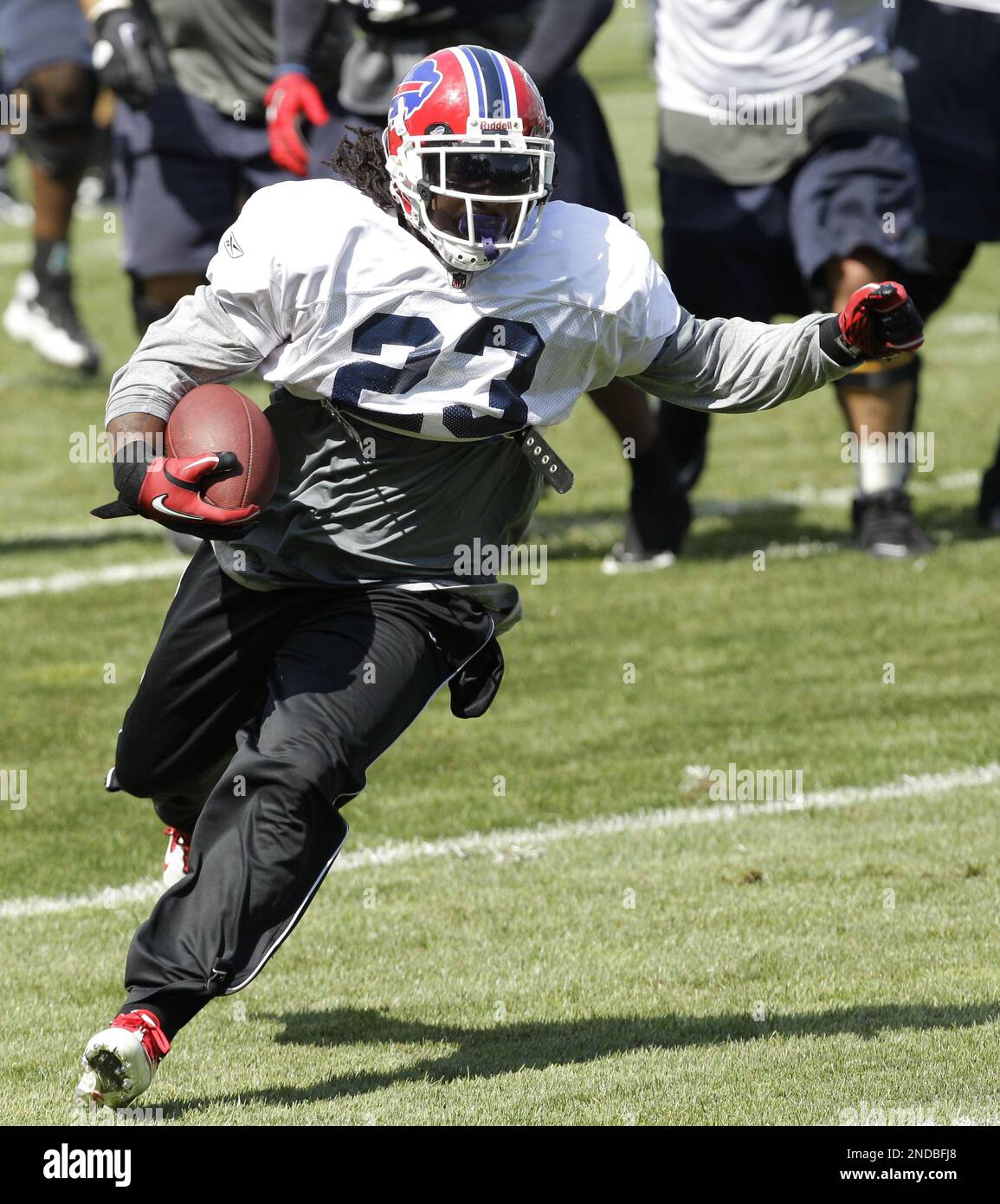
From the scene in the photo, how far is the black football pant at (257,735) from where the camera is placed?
3.72 meters

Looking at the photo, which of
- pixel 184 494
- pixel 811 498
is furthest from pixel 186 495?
pixel 811 498

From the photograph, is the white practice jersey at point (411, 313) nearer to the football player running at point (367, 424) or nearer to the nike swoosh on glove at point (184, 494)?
the football player running at point (367, 424)

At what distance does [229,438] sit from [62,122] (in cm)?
715

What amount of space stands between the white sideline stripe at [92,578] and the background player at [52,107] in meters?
3.06

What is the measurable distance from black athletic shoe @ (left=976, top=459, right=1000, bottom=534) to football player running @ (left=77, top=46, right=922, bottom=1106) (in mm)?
4374

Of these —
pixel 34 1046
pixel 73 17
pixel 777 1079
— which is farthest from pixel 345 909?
pixel 73 17

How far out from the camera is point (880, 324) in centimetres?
399

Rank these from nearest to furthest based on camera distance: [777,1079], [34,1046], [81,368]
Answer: [777,1079] → [34,1046] → [81,368]

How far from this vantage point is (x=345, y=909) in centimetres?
502

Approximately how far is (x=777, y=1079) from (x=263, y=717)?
1.12 meters

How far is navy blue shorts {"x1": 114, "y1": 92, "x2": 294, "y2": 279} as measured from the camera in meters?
8.17

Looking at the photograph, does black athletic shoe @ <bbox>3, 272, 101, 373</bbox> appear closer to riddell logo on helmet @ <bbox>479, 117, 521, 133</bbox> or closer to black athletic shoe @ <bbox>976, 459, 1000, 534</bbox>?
black athletic shoe @ <bbox>976, 459, 1000, 534</bbox>

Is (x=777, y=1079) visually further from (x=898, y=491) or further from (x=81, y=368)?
(x=81, y=368)

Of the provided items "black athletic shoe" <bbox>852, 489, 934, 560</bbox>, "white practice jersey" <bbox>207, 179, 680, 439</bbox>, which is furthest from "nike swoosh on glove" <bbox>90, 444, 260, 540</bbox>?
"black athletic shoe" <bbox>852, 489, 934, 560</bbox>
